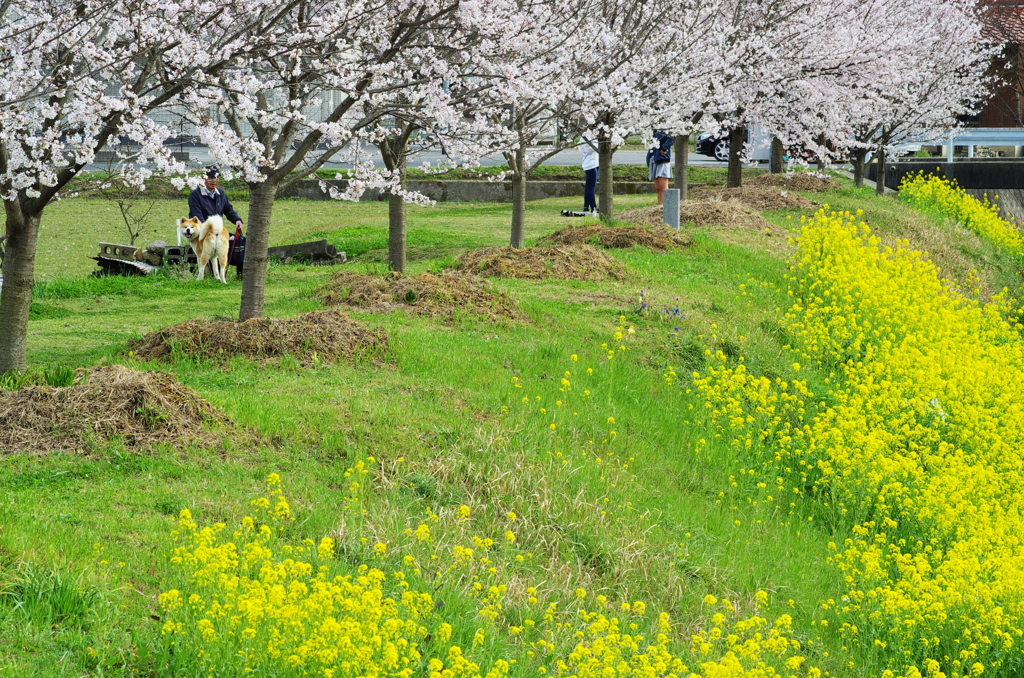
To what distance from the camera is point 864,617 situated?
20.2 feet

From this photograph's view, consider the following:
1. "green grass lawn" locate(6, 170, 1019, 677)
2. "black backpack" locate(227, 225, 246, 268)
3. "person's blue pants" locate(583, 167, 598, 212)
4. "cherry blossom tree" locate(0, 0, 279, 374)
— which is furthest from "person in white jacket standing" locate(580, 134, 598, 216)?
"cherry blossom tree" locate(0, 0, 279, 374)

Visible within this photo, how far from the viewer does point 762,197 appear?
68.5 feet

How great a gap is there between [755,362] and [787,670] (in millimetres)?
5126

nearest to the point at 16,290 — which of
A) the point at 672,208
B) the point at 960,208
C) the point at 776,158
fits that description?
the point at 672,208

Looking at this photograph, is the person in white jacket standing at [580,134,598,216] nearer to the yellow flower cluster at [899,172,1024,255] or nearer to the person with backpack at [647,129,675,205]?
the person with backpack at [647,129,675,205]

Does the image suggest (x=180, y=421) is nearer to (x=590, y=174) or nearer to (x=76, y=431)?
(x=76, y=431)

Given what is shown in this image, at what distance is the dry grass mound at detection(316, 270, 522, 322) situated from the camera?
10180mm

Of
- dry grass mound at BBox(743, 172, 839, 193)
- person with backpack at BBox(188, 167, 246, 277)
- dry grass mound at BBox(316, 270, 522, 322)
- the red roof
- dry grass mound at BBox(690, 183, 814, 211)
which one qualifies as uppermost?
the red roof

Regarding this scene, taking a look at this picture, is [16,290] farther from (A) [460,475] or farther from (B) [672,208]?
(B) [672,208]

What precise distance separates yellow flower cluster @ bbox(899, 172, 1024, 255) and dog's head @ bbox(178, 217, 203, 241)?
1673 cm

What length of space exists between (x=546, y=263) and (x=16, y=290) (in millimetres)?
6853

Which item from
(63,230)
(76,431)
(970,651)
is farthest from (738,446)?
(63,230)

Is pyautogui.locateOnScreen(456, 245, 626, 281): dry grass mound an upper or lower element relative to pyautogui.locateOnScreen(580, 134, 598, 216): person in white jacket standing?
lower

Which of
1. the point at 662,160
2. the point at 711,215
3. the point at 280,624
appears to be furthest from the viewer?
the point at 662,160
